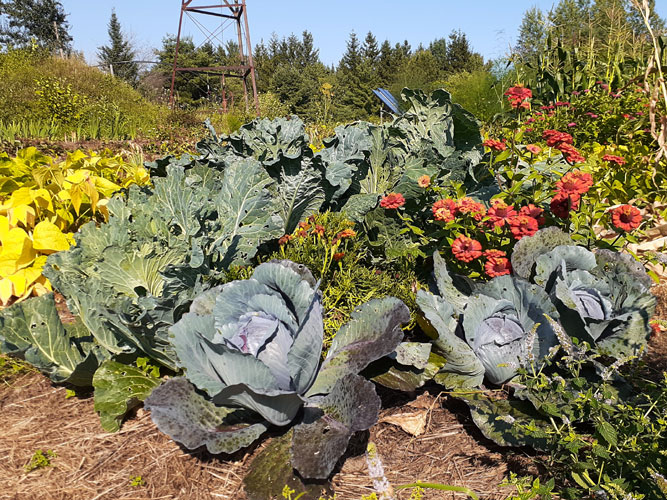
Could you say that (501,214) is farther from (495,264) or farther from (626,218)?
(626,218)

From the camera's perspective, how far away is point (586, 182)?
2.03m

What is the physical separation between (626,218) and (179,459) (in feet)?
6.70

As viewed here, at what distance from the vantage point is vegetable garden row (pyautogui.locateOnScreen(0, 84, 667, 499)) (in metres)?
1.56

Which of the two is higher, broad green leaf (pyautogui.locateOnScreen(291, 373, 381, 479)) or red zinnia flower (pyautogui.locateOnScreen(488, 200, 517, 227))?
red zinnia flower (pyautogui.locateOnScreen(488, 200, 517, 227))

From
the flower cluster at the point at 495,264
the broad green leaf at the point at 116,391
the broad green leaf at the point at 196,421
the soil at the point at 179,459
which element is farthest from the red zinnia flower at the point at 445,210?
the broad green leaf at the point at 116,391

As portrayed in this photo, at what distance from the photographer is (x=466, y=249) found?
2064 millimetres

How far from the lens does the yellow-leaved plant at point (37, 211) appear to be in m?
2.66

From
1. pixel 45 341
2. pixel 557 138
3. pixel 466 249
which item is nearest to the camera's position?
pixel 45 341

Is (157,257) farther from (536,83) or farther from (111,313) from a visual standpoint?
(536,83)

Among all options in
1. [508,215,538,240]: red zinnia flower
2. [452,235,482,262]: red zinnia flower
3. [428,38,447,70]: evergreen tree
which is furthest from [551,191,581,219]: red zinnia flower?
[428,38,447,70]: evergreen tree

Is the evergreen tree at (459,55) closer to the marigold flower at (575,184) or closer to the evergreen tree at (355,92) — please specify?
the evergreen tree at (355,92)

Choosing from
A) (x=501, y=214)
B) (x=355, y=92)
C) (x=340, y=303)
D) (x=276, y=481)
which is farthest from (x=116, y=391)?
(x=355, y=92)

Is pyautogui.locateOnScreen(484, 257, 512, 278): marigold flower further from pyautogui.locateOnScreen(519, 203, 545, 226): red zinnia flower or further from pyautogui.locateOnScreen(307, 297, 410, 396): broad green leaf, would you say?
pyautogui.locateOnScreen(307, 297, 410, 396): broad green leaf

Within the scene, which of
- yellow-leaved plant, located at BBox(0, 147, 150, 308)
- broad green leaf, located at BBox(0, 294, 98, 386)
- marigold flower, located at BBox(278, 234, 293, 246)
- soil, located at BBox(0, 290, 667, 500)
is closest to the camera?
soil, located at BBox(0, 290, 667, 500)
